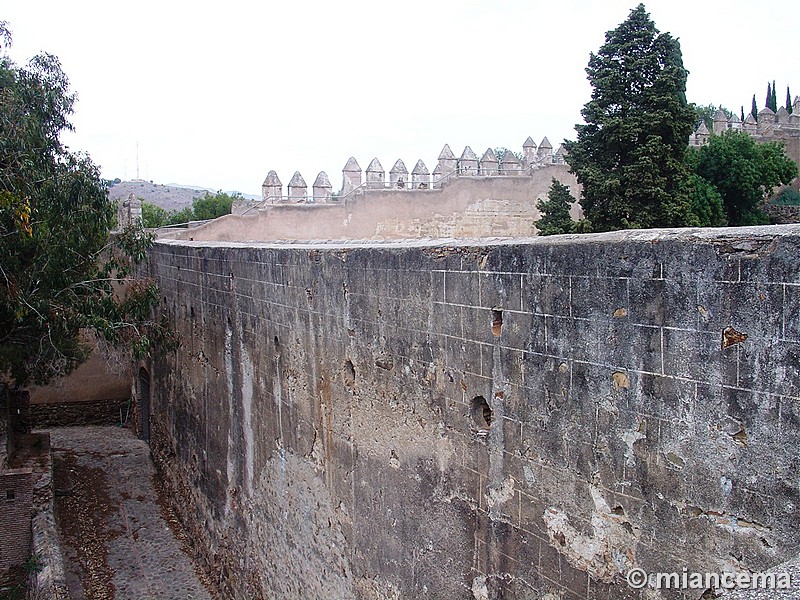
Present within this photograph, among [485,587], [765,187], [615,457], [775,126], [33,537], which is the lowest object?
[33,537]

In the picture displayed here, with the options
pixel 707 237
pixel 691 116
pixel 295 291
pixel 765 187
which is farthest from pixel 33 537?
pixel 765 187

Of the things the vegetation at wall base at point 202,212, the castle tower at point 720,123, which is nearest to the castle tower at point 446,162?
the castle tower at point 720,123

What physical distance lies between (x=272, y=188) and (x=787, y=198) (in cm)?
1609

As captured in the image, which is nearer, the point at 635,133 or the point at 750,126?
the point at 635,133

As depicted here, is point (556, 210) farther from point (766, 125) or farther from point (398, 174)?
point (766, 125)

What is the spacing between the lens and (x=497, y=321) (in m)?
4.42

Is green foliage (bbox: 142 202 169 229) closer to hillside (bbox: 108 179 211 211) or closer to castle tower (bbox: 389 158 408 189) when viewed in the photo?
castle tower (bbox: 389 158 408 189)

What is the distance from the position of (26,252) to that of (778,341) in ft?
35.2

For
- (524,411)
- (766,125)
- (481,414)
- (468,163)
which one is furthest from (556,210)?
(524,411)

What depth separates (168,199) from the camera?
8425cm

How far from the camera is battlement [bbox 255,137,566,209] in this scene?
1889 cm

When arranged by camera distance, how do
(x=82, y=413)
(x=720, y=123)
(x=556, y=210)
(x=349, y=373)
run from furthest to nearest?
(x=720, y=123) → (x=556, y=210) → (x=82, y=413) → (x=349, y=373)

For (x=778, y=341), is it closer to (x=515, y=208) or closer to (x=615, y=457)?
(x=615, y=457)

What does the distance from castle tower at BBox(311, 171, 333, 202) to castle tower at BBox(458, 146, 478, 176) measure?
13.0ft
